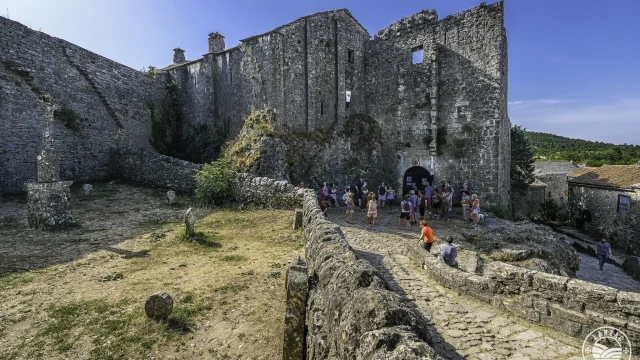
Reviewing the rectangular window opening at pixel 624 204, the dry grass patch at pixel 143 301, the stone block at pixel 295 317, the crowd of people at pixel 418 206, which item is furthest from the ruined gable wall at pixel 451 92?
the stone block at pixel 295 317

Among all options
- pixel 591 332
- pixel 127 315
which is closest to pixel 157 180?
pixel 127 315

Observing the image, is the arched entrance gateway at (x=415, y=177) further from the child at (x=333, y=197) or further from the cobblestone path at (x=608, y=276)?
the cobblestone path at (x=608, y=276)

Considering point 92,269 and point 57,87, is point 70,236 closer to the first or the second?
point 92,269

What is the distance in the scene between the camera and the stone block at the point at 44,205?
33.8 feet

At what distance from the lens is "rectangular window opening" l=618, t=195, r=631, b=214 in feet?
77.0

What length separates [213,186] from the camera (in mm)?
14820

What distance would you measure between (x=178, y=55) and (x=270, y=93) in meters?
14.2

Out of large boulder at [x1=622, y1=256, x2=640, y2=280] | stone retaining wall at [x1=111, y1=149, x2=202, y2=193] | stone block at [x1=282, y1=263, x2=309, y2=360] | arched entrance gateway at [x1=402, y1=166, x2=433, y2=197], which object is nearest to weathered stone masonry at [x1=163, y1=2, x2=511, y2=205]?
arched entrance gateway at [x1=402, y1=166, x2=433, y2=197]

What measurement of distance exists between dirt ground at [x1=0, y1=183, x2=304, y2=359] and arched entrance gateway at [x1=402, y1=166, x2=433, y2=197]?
12.1m

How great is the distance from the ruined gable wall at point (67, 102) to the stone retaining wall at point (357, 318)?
17.0 metres

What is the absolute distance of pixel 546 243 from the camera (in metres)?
12.9

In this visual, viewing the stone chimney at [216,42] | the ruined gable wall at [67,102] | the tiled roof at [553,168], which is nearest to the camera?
the ruined gable wall at [67,102]

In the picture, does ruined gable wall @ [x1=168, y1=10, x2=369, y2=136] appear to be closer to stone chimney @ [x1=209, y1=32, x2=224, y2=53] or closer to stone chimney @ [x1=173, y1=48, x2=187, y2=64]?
stone chimney @ [x1=209, y1=32, x2=224, y2=53]

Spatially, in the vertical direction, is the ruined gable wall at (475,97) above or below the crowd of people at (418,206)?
above
